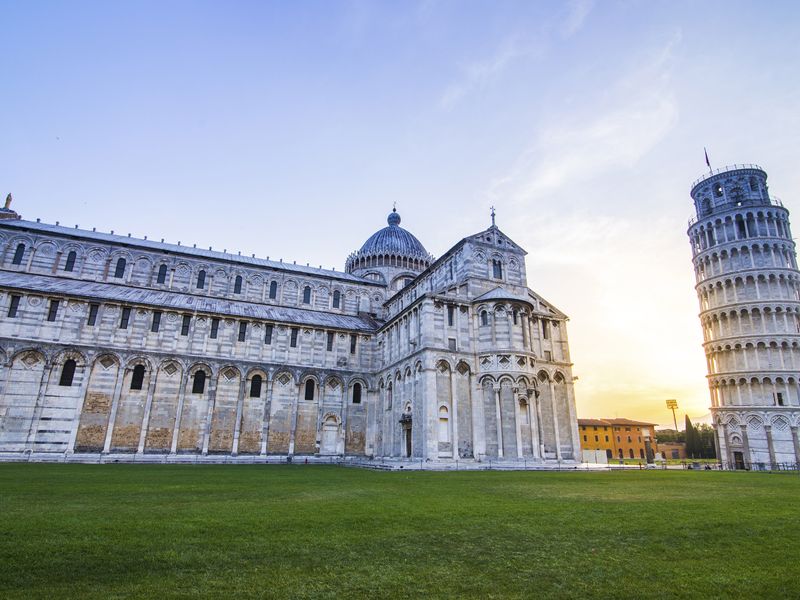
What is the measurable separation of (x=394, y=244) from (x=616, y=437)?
5950 centimetres

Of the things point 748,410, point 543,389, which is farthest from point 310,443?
point 748,410

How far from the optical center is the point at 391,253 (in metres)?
54.0

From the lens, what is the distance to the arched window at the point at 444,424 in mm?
31078

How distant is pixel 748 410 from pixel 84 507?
170ft

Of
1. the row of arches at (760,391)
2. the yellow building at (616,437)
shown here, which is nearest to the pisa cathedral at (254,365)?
the row of arches at (760,391)

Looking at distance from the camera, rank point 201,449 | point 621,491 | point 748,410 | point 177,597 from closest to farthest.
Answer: point 177,597
point 621,491
point 201,449
point 748,410

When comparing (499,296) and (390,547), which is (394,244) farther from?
(390,547)

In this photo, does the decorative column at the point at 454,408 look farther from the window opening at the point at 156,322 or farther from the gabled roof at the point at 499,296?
the window opening at the point at 156,322

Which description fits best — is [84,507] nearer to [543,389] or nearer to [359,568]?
[359,568]

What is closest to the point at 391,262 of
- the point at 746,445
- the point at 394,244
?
the point at 394,244

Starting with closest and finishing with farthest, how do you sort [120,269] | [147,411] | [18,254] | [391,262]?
[147,411], [18,254], [120,269], [391,262]

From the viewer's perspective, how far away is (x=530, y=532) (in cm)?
799

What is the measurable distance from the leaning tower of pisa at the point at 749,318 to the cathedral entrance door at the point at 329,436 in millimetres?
36328

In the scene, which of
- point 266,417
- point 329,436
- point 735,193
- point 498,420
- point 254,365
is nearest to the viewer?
point 498,420
